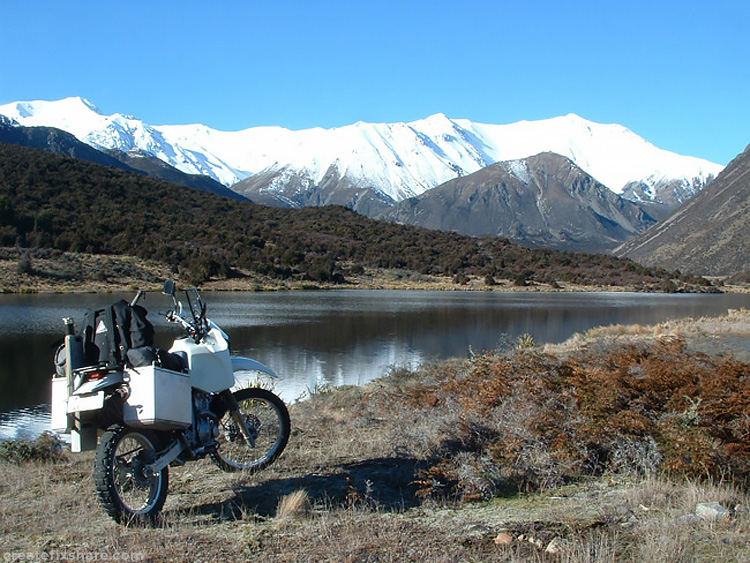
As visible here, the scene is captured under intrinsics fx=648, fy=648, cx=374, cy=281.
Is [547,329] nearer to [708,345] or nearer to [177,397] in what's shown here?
[708,345]

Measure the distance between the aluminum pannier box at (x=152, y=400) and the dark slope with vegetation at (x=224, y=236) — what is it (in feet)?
149

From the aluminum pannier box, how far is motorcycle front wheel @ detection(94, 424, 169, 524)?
120 mm

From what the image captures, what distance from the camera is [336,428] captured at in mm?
7273

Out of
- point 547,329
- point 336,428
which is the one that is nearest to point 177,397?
point 336,428

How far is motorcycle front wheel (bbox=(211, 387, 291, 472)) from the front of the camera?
5367 millimetres

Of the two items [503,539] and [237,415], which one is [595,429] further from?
[237,415]

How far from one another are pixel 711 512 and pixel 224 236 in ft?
203

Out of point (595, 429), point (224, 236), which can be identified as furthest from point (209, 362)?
point (224, 236)

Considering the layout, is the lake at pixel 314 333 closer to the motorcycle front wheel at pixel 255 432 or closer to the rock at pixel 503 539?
the motorcycle front wheel at pixel 255 432

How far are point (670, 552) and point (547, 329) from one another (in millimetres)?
24357

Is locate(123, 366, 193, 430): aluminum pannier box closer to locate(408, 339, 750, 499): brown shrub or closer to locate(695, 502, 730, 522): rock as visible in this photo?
locate(408, 339, 750, 499): brown shrub

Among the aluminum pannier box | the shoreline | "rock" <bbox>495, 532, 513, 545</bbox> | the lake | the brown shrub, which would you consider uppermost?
the shoreline

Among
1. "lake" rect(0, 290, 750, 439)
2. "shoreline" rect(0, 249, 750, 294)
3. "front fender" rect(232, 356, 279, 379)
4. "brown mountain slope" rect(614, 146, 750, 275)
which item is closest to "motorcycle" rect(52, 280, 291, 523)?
"front fender" rect(232, 356, 279, 379)

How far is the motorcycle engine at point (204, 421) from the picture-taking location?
191 inches
